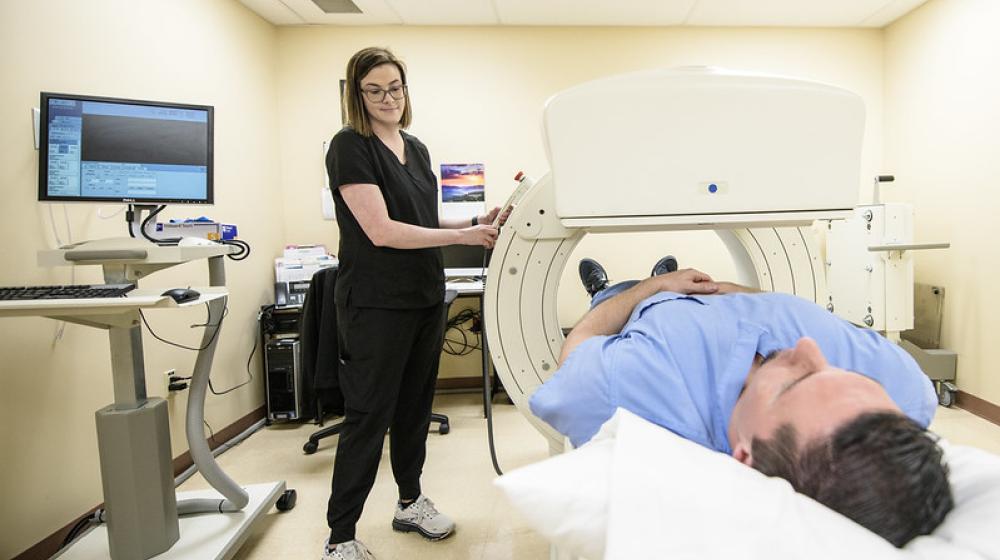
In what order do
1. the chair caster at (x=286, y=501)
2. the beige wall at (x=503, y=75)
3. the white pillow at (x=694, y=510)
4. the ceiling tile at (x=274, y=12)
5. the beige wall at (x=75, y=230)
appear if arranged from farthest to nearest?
the beige wall at (x=503, y=75) → the ceiling tile at (x=274, y=12) → the chair caster at (x=286, y=501) → the beige wall at (x=75, y=230) → the white pillow at (x=694, y=510)

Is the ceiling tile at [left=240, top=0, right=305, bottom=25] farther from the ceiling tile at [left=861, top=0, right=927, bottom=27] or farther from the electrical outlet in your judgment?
the ceiling tile at [left=861, top=0, right=927, bottom=27]

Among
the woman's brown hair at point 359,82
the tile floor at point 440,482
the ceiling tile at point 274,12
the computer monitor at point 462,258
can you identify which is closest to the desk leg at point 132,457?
the tile floor at point 440,482

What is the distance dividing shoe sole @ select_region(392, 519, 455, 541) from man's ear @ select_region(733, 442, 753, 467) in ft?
4.17

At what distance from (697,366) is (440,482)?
159 cm

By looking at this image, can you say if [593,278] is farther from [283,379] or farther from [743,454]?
[283,379]

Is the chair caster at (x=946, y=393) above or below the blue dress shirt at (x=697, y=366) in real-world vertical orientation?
below

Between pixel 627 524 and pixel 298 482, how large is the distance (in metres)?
2.00

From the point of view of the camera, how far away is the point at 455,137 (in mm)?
3275

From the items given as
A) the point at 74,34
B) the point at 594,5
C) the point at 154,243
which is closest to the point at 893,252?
the point at 594,5

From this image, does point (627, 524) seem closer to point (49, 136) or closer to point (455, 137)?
point (49, 136)

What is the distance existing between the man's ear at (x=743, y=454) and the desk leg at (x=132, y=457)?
1.39 meters

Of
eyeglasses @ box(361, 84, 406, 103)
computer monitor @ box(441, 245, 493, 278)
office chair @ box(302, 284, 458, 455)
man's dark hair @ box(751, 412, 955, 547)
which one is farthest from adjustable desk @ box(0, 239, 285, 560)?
computer monitor @ box(441, 245, 493, 278)

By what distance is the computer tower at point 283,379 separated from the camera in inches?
109

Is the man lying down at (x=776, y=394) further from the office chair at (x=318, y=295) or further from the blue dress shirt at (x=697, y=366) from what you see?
the office chair at (x=318, y=295)
